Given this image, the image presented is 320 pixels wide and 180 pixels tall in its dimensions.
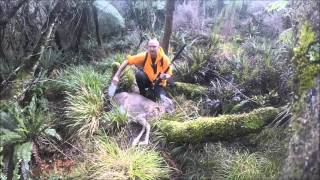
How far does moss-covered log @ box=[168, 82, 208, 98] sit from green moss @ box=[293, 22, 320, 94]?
4.68 metres

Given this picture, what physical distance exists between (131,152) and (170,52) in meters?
5.14

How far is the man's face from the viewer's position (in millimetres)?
7844

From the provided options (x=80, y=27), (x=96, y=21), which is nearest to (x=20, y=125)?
(x=80, y=27)

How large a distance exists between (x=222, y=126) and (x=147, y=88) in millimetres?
2755

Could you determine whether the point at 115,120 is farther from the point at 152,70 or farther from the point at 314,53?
the point at 314,53

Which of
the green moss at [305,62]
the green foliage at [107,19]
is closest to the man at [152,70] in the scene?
the green moss at [305,62]

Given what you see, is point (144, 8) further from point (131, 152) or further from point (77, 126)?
point (131, 152)

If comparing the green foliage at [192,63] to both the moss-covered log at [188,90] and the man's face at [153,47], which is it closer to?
the moss-covered log at [188,90]

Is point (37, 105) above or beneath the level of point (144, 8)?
beneath

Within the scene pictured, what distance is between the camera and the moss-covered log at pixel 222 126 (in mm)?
6191

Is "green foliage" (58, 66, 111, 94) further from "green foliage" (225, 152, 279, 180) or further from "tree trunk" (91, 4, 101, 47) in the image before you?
"tree trunk" (91, 4, 101, 47)

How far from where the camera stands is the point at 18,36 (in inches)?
426

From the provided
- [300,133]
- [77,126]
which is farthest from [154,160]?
[300,133]

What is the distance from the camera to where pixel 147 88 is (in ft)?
28.6
